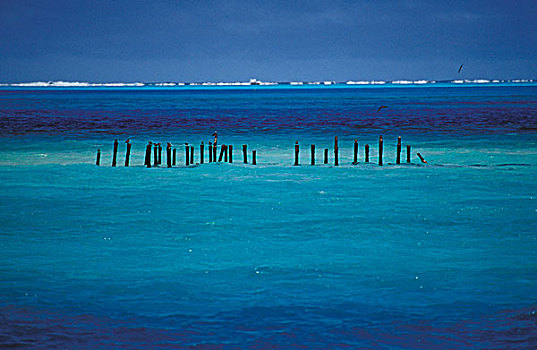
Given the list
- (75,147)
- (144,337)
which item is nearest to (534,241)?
(144,337)

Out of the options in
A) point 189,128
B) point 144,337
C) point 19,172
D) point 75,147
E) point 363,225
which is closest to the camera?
point 144,337

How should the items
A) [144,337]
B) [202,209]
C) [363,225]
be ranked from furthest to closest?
[202,209] < [363,225] < [144,337]

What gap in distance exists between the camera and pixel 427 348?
9812 millimetres

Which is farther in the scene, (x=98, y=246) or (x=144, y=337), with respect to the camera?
(x=98, y=246)

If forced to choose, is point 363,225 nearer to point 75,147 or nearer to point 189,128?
point 75,147

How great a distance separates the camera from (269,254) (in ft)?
50.6

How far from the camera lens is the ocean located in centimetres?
1066

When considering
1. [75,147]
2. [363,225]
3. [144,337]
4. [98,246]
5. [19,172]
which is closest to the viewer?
[144,337]

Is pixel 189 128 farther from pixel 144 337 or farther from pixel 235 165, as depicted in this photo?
pixel 144 337

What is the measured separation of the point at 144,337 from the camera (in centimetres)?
1036

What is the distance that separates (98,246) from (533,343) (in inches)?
422

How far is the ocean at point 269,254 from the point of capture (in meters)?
10.7

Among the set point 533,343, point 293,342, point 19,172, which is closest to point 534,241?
point 533,343

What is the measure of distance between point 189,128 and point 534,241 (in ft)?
140
